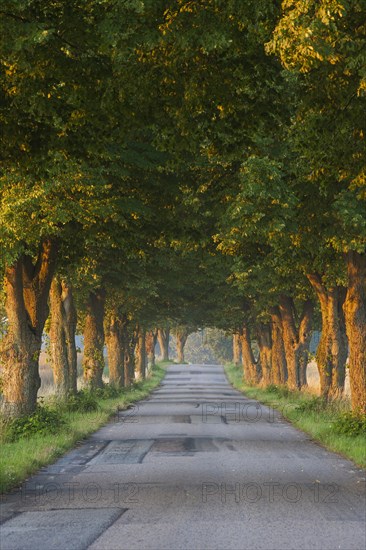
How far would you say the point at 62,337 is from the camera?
32562 millimetres

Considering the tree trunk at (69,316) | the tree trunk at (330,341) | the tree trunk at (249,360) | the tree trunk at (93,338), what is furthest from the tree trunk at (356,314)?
the tree trunk at (249,360)

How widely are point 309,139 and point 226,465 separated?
6.14 metres

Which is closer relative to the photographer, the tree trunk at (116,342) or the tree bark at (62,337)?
the tree bark at (62,337)

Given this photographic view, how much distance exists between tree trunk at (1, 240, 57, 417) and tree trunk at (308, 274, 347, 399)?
969 centimetres

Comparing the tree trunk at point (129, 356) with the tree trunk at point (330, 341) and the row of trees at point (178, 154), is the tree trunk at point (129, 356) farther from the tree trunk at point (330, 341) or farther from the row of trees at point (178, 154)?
the tree trunk at point (330, 341)

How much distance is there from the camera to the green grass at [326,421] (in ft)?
61.4

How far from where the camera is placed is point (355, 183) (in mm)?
14727

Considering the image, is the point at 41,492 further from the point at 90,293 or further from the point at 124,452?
the point at 90,293

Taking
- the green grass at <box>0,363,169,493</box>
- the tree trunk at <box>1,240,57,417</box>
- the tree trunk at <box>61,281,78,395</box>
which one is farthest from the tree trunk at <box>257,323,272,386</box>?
the tree trunk at <box>1,240,57,417</box>

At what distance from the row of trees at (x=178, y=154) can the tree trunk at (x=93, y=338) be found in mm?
2112

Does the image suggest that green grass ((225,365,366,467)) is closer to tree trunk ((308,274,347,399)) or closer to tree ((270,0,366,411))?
tree ((270,0,366,411))

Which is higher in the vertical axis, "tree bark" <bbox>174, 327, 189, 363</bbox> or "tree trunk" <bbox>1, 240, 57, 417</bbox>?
"tree bark" <bbox>174, 327, 189, 363</bbox>

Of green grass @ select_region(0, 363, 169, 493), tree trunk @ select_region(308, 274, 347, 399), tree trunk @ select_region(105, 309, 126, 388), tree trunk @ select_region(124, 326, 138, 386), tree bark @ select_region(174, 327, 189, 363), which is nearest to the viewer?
green grass @ select_region(0, 363, 169, 493)

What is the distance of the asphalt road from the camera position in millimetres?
9688
